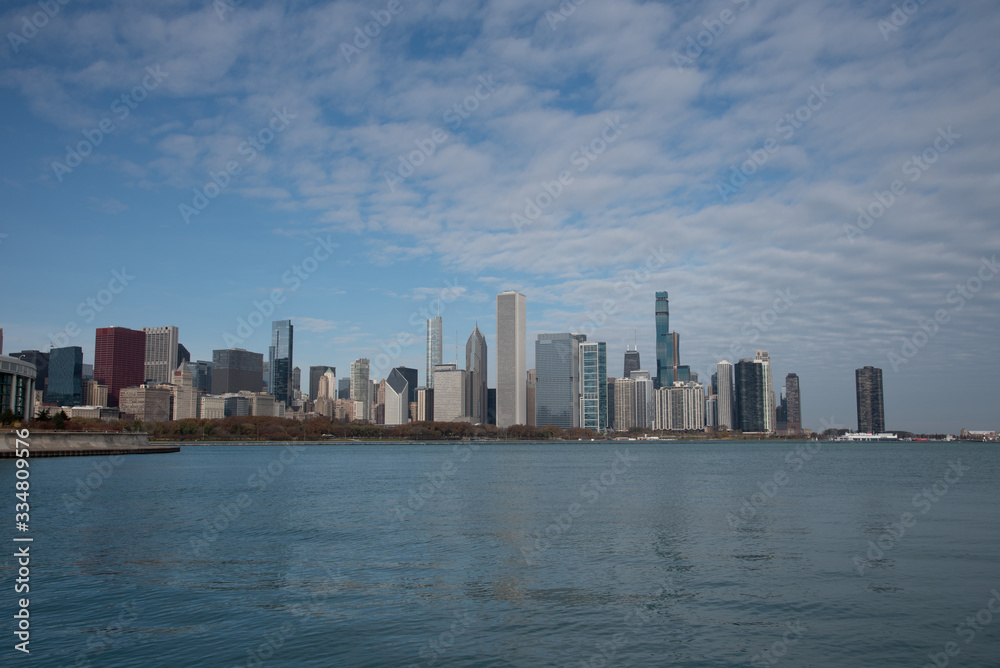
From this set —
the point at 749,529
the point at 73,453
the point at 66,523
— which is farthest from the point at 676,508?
the point at 73,453

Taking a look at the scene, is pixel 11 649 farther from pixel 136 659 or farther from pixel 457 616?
pixel 457 616

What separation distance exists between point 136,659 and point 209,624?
2.91 meters

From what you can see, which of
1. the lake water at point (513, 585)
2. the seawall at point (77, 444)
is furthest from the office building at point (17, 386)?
the lake water at point (513, 585)

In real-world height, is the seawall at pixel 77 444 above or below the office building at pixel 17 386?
below

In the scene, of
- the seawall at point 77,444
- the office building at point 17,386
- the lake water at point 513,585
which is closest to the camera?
the lake water at point 513,585

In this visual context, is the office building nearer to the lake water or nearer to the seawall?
the seawall

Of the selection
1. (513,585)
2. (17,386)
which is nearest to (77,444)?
(17,386)

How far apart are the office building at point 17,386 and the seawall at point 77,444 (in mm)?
9595

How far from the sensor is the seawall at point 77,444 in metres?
107

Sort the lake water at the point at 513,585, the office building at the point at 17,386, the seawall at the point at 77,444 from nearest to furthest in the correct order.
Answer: the lake water at the point at 513,585 → the seawall at the point at 77,444 → the office building at the point at 17,386

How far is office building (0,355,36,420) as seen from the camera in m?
138

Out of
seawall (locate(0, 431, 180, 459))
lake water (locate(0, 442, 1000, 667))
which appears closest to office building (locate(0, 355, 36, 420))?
seawall (locate(0, 431, 180, 459))

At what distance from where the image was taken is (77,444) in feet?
448

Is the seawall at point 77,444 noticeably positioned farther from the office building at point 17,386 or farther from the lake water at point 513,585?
the lake water at point 513,585
